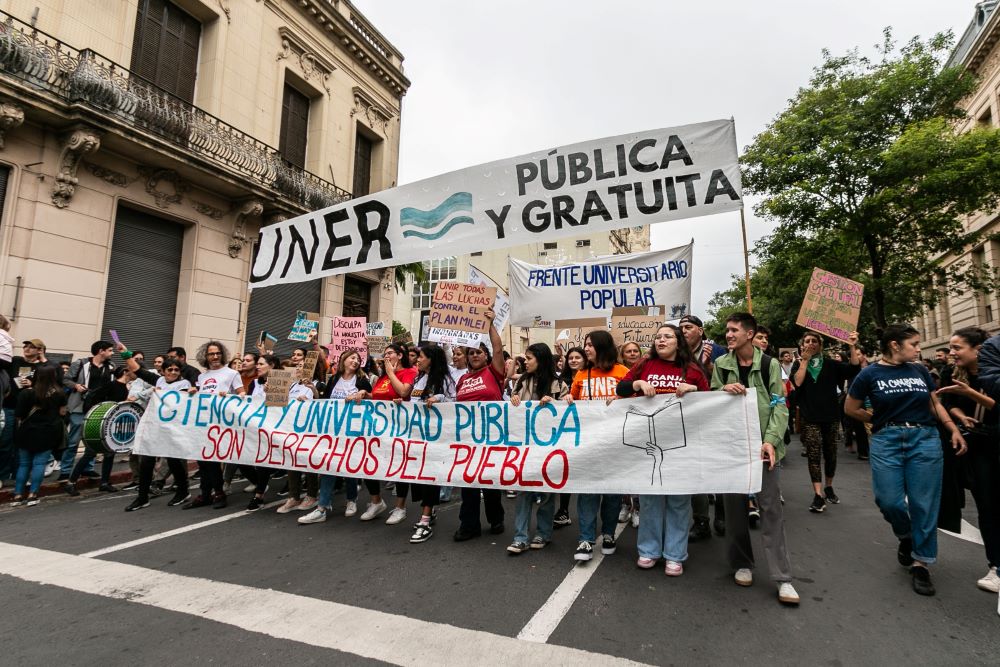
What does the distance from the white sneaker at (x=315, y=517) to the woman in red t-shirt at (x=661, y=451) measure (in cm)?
326

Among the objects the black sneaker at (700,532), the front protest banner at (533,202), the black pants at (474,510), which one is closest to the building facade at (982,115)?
the black sneaker at (700,532)

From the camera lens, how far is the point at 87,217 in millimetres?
10000

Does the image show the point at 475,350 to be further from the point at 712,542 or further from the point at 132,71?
the point at 132,71

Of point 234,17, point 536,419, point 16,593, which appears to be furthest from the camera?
point 234,17

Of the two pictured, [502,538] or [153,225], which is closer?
[502,538]

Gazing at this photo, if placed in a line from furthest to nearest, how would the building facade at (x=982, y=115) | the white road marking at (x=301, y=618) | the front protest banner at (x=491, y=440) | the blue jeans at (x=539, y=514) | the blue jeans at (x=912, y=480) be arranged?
the building facade at (x=982, y=115) → the blue jeans at (x=539, y=514) → the front protest banner at (x=491, y=440) → the blue jeans at (x=912, y=480) → the white road marking at (x=301, y=618)

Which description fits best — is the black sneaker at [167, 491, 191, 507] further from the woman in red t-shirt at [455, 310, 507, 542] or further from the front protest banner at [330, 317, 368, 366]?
the woman in red t-shirt at [455, 310, 507, 542]

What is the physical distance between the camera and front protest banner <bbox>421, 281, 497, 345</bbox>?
19.1 ft

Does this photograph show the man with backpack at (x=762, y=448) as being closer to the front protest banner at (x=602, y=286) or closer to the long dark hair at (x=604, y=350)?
the long dark hair at (x=604, y=350)

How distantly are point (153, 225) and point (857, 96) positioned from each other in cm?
1982

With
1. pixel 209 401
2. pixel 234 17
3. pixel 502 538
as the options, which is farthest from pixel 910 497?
pixel 234 17

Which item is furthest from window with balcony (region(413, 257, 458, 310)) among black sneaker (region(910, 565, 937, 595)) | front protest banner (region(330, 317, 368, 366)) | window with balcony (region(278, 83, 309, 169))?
black sneaker (region(910, 565, 937, 595))

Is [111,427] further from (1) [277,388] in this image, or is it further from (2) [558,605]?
(2) [558,605]

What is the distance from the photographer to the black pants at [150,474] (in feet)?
19.6
